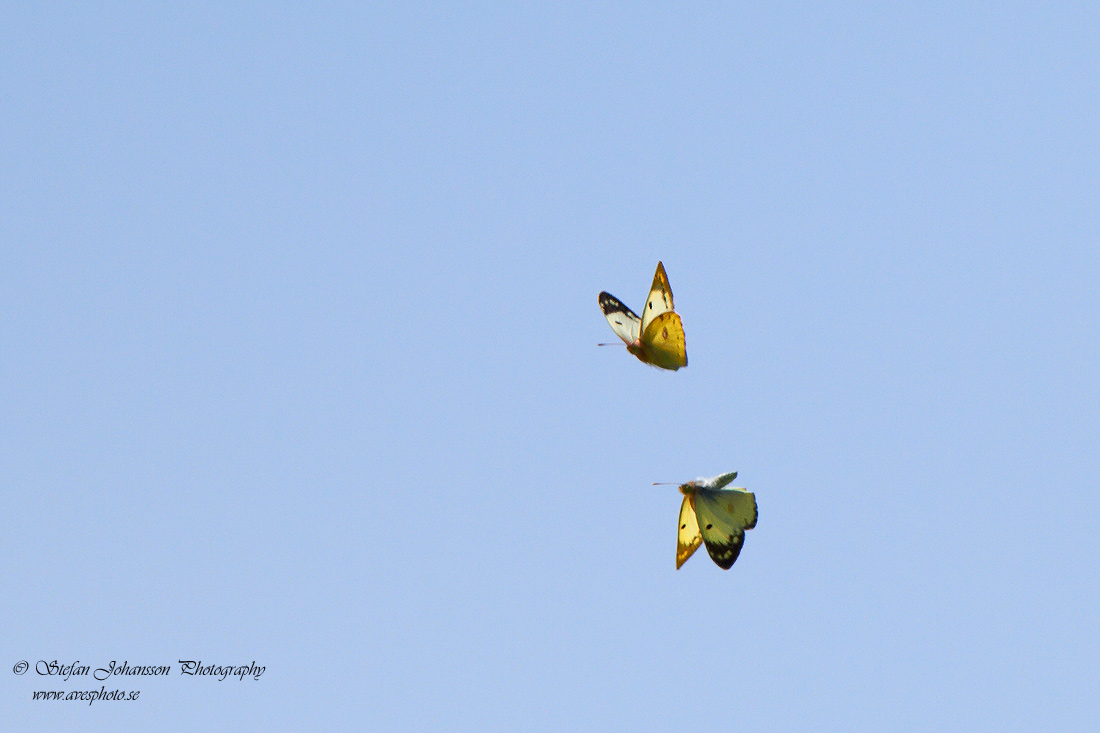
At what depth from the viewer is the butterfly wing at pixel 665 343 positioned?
23719 mm

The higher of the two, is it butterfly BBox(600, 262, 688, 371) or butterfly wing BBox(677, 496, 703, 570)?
butterfly BBox(600, 262, 688, 371)

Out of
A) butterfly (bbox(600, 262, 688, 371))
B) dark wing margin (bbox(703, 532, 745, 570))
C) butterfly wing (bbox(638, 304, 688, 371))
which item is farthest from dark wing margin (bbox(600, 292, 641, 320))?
dark wing margin (bbox(703, 532, 745, 570))

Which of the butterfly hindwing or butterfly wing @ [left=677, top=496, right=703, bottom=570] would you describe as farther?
butterfly wing @ [left=677, top=496, right=703, bottom=570]

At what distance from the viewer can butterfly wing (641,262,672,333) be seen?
79.9 feet

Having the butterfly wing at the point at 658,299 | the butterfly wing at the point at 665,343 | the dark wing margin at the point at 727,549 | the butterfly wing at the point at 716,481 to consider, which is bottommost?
the dark wing margin at the point at 727,549

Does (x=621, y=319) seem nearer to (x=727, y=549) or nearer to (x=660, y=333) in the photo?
(x=660, y=333)

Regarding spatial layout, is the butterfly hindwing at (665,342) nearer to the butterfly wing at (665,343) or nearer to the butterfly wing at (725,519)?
the butterfly wing at (665,343)

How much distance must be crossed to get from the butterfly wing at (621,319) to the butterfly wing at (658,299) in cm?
115

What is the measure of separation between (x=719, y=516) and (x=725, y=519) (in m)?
0.14

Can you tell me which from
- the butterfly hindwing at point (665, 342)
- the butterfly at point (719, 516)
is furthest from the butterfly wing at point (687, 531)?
the butterfly hindwing at point (665, 342)

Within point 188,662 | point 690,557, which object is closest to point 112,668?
point 188,662

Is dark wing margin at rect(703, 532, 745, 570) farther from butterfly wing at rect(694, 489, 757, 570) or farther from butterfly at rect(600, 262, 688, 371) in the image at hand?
butterfly at rect(600, 262, 688, 371)

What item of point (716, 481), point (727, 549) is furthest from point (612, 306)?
point (727, 549)

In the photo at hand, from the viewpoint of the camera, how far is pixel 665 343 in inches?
942
